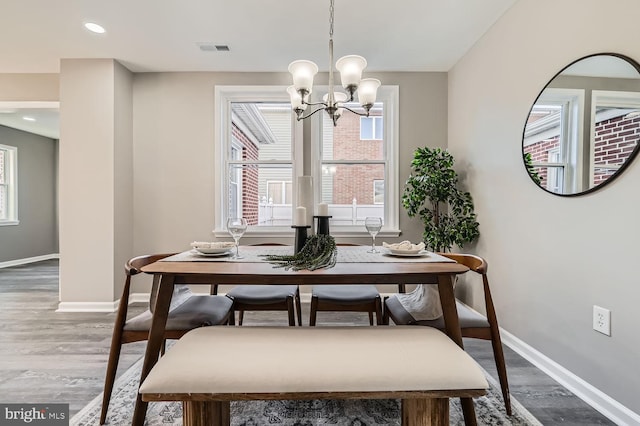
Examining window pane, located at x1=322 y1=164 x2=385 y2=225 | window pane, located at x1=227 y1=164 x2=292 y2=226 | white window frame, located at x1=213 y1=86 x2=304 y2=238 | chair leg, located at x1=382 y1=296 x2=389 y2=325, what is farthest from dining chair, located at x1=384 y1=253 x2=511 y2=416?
window pane, located at x1=227 y1=164 x2=292 y2=226

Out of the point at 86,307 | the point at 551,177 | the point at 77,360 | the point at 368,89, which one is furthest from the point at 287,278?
the point at 86,307

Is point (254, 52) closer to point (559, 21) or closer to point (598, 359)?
point (559, 21)

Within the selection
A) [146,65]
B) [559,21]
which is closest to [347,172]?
[559,21]

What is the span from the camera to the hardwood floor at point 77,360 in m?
1.71

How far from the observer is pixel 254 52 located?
308 cm

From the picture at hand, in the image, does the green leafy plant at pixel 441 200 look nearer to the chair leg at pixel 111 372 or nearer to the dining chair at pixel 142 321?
the dining chair at pixel 142 321

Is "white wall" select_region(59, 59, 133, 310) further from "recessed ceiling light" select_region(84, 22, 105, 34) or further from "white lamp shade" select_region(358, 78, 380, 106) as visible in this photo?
"white lamp shade" select_region(358, 78, 380, 106)

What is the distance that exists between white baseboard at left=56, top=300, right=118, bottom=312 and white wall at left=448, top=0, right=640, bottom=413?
367cm

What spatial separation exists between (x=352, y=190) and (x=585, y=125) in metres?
2.22

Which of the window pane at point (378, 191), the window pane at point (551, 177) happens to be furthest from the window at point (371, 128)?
the window pane at point (551, 177)

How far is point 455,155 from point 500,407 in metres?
2.39

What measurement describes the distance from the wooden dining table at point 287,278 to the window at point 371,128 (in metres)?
2.43

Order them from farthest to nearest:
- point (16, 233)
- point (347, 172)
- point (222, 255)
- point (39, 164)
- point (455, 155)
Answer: point (39, 164)
point (16, 233)
point (347, 172)
point (455, 155)
point (222, 255)

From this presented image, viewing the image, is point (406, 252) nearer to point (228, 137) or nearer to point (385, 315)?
point (385, 315)
